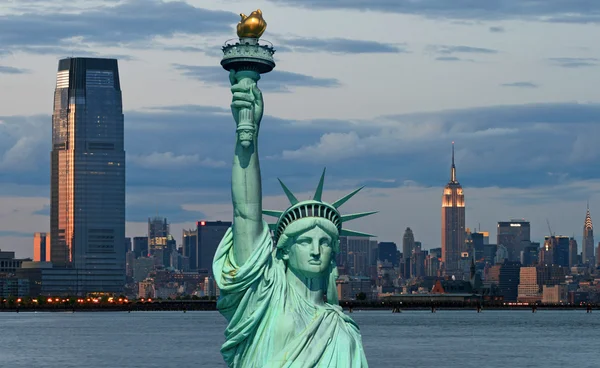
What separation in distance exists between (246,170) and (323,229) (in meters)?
0.97

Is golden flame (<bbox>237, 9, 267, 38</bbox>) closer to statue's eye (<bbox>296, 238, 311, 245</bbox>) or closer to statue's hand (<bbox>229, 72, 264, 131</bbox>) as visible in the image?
statue's hand (<bbox>229, 72, 264, 131</bbox>)

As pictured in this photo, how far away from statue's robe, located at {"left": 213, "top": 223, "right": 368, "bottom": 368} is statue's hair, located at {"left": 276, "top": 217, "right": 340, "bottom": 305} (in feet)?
0.47

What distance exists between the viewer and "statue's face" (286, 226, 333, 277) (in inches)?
596

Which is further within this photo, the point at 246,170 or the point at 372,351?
the point at 372,351

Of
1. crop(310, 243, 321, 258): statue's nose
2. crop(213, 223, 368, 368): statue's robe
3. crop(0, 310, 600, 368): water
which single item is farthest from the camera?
crop(0, 310, 600, 368): water

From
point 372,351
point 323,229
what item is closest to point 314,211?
point 323,229

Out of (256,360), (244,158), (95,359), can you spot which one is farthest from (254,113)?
(95,359)

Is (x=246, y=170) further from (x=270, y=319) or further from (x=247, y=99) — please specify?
(x=270, y=319)

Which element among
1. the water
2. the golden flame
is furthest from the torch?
the water

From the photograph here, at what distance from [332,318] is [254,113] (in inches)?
86.2

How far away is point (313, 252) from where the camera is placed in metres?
15.1

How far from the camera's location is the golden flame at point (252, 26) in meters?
15.0

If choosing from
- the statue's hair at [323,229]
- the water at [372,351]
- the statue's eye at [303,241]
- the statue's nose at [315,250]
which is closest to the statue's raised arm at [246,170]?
the statue's hair at [323,229]

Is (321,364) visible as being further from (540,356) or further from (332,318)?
(540,356)
